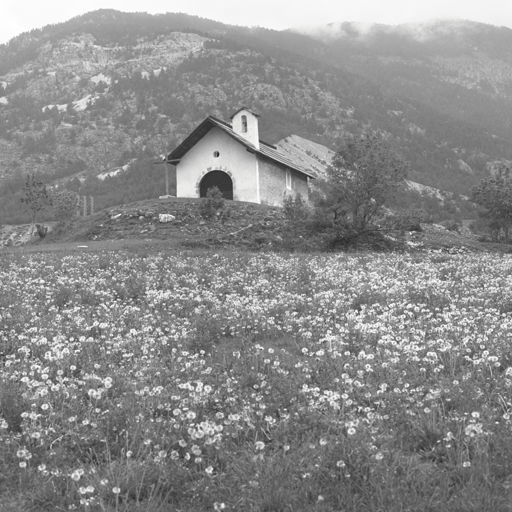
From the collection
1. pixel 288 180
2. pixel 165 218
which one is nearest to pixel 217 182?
pixel 288 180

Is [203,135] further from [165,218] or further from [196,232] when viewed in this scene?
[196,232]

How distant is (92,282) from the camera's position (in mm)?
13984

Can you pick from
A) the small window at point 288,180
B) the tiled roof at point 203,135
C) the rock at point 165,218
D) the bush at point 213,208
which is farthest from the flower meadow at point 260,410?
the small window at point 288,180

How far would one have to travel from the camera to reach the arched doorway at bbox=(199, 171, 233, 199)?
54469 millimetres

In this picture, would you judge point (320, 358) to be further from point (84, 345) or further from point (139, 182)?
point (139, 182)

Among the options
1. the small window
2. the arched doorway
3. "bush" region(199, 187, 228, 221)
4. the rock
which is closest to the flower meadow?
the rock

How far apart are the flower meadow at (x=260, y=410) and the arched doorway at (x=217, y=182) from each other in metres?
44.8

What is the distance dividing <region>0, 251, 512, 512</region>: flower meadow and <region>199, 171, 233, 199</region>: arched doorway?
147ft

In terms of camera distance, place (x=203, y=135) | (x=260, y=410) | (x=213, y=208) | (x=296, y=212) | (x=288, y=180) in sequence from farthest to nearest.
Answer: (x=288, y=180) < (x=203, y=135) < (x=213, y=208) < (x=296, y=212) < (x=260, y=410)

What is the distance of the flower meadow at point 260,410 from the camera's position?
428 cm

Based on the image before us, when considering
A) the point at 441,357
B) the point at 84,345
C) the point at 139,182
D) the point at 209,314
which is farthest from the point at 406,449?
the point at 139,182

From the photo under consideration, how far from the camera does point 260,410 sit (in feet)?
18.3

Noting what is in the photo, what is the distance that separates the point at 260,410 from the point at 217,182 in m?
50.1

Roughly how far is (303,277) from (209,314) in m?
5.43
